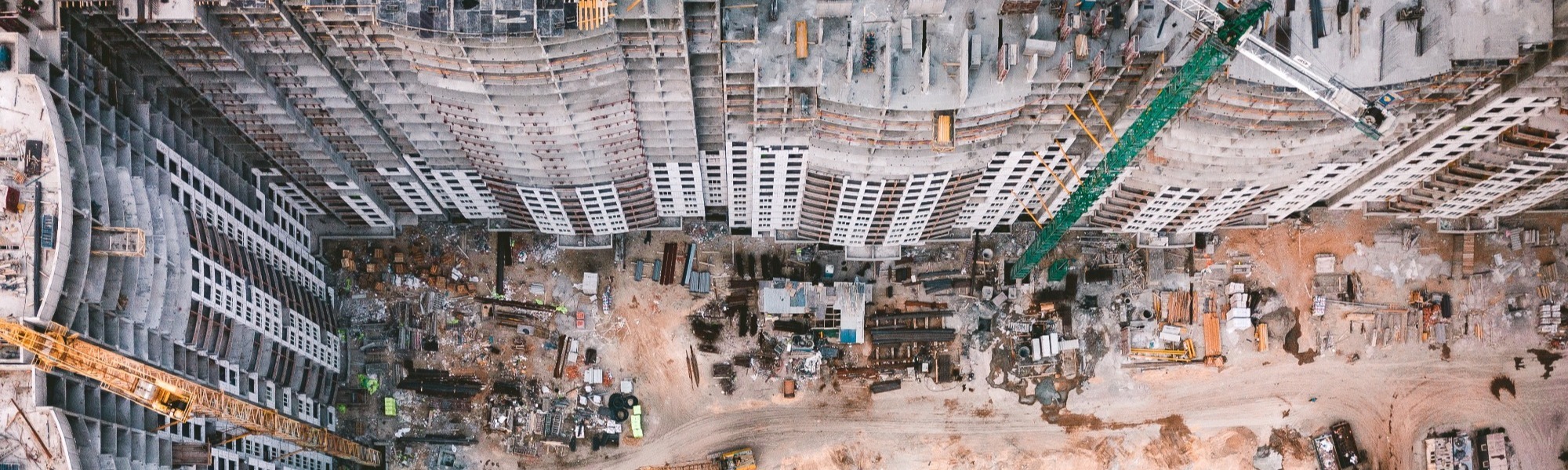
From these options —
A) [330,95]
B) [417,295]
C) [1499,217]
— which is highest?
[330,95]

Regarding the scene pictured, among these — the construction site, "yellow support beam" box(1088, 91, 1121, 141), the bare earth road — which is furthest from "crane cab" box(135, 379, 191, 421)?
"yellow support beam" box(1088, 91, 1121, 141)

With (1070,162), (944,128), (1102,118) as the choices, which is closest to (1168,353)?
(1070,162)

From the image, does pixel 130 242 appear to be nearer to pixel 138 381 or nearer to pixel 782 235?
pixel 138 381

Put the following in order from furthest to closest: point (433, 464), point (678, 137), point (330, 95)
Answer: point (433, 464), point (678, 137), point (330, 95)

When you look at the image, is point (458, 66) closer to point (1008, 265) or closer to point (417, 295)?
point (417, 295)

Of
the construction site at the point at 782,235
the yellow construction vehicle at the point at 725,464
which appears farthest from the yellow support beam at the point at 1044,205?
the yellow construction vehicle at the point at 725,464

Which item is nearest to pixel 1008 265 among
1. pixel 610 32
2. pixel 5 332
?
pixel 610 32
